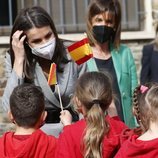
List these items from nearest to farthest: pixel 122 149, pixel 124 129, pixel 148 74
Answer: pixel 122 149
pixel 124 129
pixel 148 74

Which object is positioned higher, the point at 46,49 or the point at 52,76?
the point at 46,49

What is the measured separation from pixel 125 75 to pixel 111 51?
9.2 inches

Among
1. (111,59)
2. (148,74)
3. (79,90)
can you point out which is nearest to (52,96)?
(79,90)

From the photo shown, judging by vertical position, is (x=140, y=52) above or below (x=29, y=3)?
below

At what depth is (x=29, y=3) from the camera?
8.32 metres

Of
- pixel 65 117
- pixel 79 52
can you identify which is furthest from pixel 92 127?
pixel 79 52

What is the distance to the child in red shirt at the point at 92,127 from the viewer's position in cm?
411

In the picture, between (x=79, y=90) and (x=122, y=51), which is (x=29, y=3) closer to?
(x=122, y=51)

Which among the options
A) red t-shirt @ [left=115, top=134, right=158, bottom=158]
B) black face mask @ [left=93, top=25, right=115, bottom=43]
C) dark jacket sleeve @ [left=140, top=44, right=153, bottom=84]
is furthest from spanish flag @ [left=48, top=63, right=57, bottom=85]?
dark jacket sleeve @ [left=140, top=44, right=153, bottom=84]

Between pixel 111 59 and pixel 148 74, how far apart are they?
1939 millimetres

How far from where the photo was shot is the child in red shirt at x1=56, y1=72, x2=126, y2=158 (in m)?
4.11

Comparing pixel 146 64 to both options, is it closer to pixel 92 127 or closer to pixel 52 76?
pixel 52 76

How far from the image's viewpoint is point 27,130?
4375 mm

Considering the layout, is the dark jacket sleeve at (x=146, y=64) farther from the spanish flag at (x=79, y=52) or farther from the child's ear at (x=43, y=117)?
the child's ear at (x=43, y=117)
